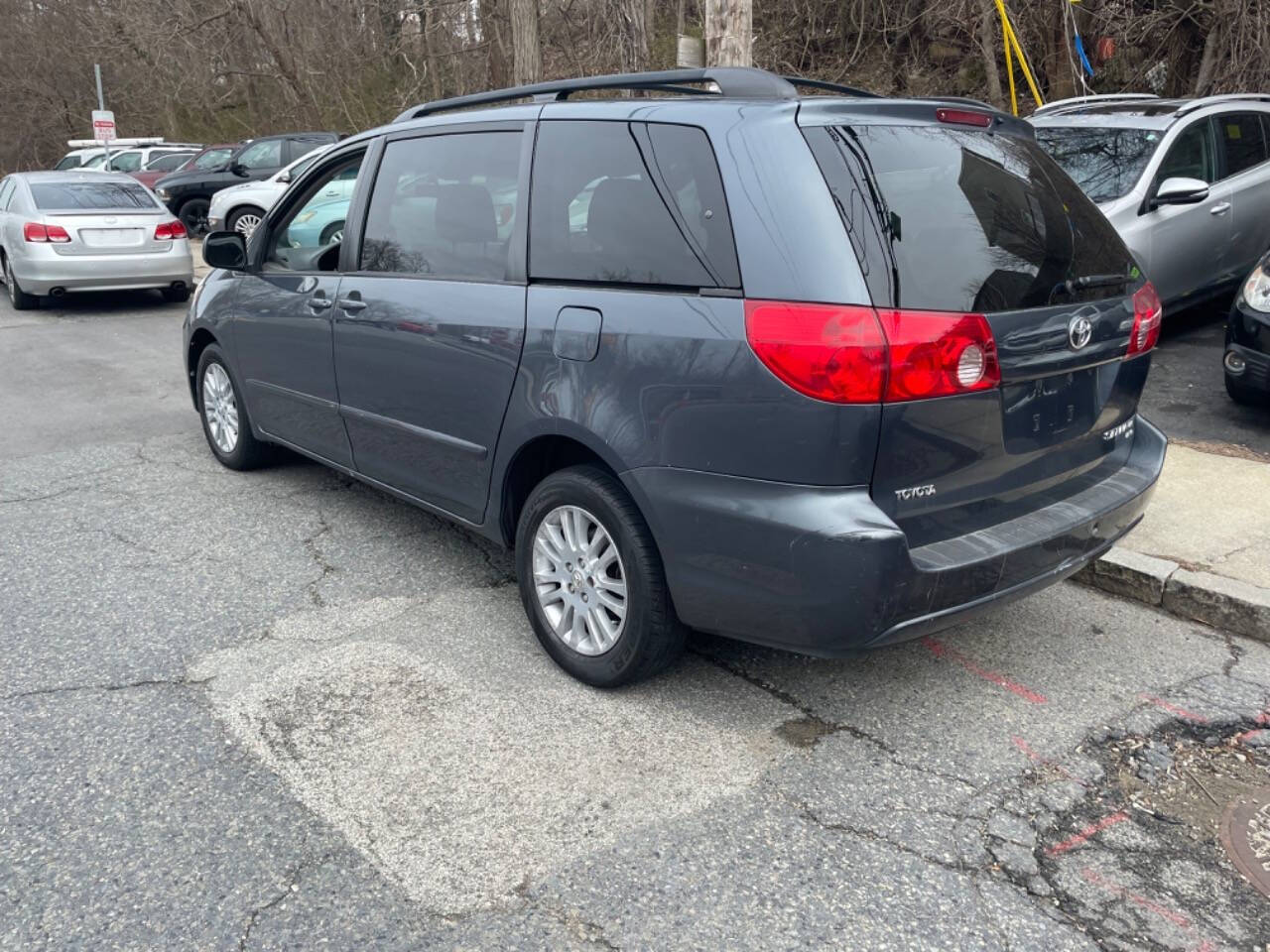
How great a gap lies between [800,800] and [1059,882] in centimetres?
67

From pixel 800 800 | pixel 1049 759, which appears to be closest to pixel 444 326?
pixel 800 800

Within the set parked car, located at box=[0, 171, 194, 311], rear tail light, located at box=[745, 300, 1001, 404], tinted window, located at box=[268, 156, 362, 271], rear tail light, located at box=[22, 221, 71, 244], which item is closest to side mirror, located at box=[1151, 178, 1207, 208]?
rear tail light, located at box=[745, 300, 1001, 404]

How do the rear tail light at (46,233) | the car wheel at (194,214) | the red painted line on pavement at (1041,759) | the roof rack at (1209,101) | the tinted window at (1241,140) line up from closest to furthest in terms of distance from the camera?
the red painted line on pavement at (1041,759) < the roof rack at (1209,101) < the tinted window at (1241,140) < the rear tail light at (46,233) < the car wheel at (194,214)

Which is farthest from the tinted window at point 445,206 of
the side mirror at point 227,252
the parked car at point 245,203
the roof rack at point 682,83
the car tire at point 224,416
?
the parked car at point 245,203

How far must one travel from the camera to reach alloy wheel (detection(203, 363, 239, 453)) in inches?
232

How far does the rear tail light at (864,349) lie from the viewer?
2809 millimetres

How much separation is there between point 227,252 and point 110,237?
304 inches

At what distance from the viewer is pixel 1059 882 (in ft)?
8.68

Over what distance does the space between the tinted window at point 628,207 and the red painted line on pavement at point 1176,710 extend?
1941mm

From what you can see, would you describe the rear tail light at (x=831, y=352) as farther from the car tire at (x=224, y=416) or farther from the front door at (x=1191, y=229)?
the front door at (x=1191, y=229)

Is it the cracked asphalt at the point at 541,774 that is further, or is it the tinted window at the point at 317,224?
the tinted window at the point at 317,224

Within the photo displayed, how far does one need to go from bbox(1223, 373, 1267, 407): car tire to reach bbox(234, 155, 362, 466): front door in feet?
16.1

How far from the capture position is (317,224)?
523 cm

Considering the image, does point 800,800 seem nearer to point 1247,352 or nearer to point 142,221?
point 1247,352
